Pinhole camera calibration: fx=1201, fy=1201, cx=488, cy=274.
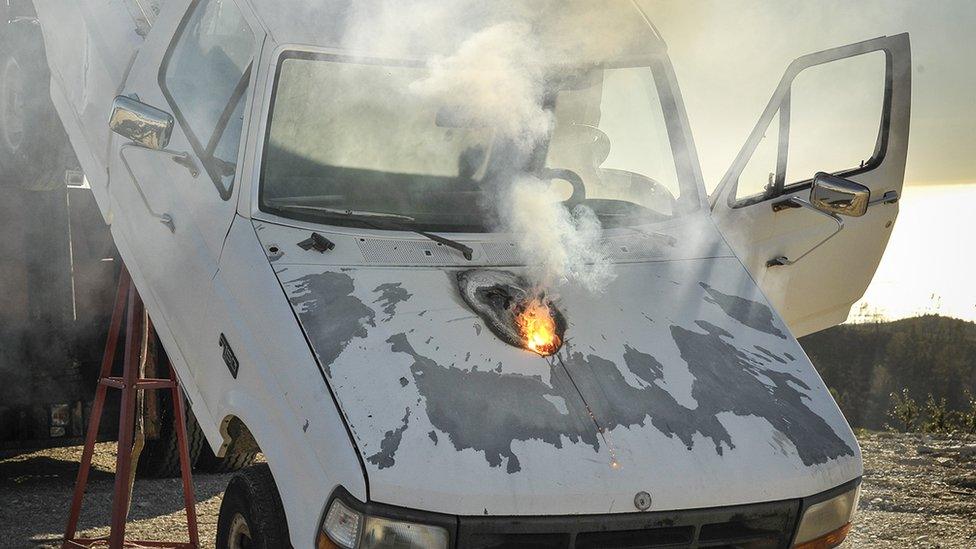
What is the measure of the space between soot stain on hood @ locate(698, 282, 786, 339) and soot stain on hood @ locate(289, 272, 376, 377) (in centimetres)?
135

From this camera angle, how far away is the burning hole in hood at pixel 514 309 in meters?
3.86

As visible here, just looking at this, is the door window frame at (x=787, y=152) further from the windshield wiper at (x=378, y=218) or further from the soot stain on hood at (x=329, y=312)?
the soot stain on hood at (x=329, y=312)

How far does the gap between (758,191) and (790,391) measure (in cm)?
157

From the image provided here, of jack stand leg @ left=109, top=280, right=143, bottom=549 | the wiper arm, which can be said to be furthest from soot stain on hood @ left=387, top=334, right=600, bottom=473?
jack stand leg @ left=109, top=280, right=143, bottom=549

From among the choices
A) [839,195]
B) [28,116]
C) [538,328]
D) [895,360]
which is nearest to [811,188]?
[839,195]

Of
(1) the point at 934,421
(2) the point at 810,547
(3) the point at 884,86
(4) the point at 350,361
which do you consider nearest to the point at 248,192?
(4) the point at 350,361

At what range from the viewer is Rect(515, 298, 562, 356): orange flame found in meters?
3.84

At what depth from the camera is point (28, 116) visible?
771cm

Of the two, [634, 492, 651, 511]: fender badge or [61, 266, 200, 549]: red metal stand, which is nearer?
[634, 492, 651, 511]: fender badge

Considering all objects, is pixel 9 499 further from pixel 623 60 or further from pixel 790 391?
pixel 790 391

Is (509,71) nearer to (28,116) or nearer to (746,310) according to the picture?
(746,310)

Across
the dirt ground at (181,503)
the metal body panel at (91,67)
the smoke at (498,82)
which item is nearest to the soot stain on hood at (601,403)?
the smoke at (498,82)

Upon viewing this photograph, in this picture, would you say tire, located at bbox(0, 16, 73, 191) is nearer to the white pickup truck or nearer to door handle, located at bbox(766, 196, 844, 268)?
the white pickup truck

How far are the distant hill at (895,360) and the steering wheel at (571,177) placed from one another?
43.2 feet
